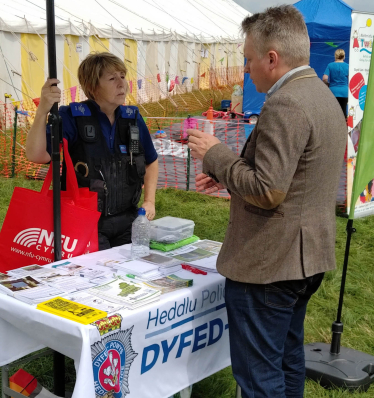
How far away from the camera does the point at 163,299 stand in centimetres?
223

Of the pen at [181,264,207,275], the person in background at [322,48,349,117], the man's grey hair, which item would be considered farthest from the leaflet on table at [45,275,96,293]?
the person in background at [322,48,349,117]

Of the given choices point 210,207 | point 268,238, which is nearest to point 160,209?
point 210,207

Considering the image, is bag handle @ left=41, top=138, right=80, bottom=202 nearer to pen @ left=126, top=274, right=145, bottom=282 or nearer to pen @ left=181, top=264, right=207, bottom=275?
pen @ left=126, top=274, right=145, bottom=282

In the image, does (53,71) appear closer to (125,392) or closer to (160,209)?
(125,392)

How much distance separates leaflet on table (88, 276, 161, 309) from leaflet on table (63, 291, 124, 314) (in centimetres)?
3

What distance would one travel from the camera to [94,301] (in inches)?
84.7

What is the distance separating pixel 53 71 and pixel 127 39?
1379 cm

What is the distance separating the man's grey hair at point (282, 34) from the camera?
6.38ft

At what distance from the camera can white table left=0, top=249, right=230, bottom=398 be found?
196 centimetres

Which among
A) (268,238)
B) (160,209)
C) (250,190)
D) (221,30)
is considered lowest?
(160,209)

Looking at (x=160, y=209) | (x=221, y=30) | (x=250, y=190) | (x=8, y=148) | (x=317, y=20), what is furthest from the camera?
(x=221, y=30)

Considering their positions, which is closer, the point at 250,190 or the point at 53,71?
the point at 250,190

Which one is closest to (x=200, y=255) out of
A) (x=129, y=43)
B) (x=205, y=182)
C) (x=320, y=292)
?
(x=205, y=182)

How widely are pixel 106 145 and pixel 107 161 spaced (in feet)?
0.30
